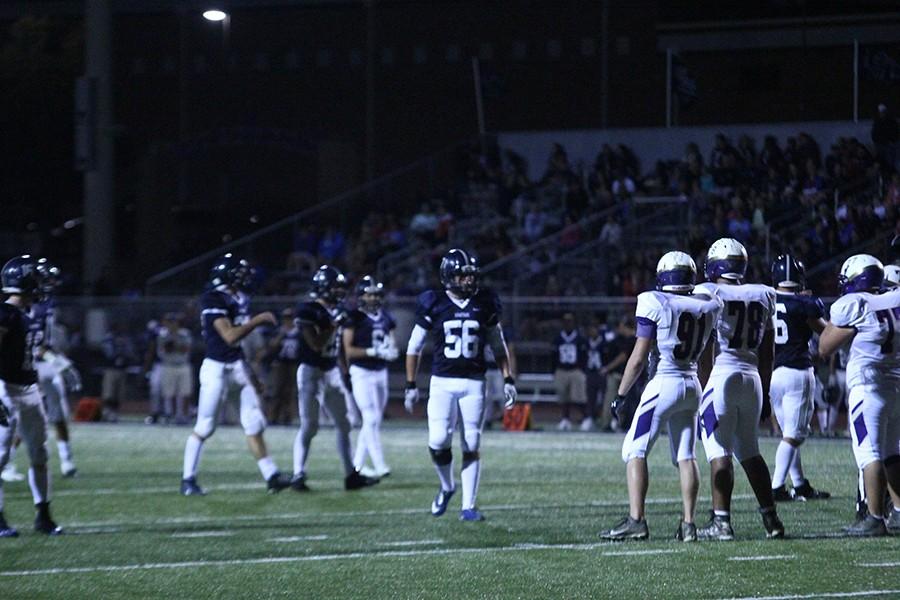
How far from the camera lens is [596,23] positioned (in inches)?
1346

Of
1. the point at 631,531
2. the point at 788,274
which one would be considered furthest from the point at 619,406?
the point at 788,274

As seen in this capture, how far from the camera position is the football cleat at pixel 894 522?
9766 mm

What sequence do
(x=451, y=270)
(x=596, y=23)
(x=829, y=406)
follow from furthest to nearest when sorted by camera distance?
(x=596, y=23)
(x=829, y=406)
(x=451, y=270)

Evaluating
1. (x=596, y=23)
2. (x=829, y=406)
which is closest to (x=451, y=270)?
(x=829, y=406)

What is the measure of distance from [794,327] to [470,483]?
2.75 metres

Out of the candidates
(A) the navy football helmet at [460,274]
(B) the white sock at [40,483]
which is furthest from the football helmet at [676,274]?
(B) the white sock at [40,483]

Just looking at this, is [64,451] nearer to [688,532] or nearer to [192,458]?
[192,458]

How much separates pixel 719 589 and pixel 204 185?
1157 inches

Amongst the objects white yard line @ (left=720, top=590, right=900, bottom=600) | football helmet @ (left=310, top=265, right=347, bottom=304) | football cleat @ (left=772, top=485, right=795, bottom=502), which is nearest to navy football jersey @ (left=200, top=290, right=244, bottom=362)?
football helmet @ (left=310, top=265, right=347, bottom=304)

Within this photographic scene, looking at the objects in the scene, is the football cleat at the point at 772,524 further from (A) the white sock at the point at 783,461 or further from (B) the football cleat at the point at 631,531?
(A) the white sock at the point at 783,461

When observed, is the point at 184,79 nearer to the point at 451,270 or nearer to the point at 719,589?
A: the point at 451,270

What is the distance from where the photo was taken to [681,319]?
934 cm

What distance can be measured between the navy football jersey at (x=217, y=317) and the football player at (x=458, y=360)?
2474mm

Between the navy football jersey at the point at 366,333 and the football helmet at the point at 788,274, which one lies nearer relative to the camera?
the football helmet at the point at 788,274
